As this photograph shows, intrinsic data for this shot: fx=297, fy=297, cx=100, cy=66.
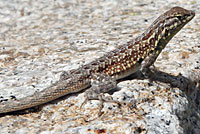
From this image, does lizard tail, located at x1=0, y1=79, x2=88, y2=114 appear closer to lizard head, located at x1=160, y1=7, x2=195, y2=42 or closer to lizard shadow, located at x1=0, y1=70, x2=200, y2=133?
lizard shadow, located at x1=0, y1=70, x2=200, y2=133

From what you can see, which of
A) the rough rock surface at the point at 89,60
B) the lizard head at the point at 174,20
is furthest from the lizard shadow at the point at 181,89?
the lizard head at the point at 174,20

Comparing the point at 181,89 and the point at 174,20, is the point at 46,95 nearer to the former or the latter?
the point at 181,89

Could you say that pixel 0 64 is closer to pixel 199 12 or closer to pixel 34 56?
pixel 34 56

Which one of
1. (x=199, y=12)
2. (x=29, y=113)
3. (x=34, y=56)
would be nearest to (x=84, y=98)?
(x=29, y=113)

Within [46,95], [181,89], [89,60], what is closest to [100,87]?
[46,95]

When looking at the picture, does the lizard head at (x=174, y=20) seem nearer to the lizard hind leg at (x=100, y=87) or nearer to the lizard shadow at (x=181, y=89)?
the lizard shadow at (x=181, y=89)

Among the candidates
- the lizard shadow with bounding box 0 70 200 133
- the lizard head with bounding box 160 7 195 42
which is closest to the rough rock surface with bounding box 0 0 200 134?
the lizard shadow with bounding box 0 70 200 133
